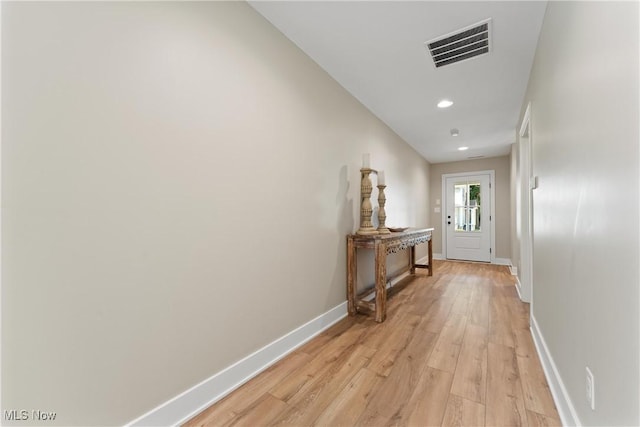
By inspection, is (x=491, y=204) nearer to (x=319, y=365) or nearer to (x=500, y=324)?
(x=500, y=324)

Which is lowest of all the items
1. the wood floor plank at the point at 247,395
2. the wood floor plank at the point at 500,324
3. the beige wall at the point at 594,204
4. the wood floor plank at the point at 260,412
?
the wood floor plank at the point at 500,324

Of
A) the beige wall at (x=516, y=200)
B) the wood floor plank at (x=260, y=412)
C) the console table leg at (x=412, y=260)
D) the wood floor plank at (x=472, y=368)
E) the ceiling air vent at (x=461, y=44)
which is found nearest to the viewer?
the wood floor plank at (x=260, y=412)

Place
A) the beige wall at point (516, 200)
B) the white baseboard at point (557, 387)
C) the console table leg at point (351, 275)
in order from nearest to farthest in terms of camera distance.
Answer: the white baseboard at point (557, 387) < the console table leg at point (351, 275) < the beige wall at point (516, 200)

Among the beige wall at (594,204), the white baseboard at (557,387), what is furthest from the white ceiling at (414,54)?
the white baseboard at (557,387)

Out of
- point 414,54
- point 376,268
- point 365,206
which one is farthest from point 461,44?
point 376,268

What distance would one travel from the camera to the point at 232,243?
1.55 metres

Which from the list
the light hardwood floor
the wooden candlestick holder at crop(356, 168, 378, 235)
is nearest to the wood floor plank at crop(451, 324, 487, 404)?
the light hardwood floor

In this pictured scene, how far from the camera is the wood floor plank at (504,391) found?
1.28 metres

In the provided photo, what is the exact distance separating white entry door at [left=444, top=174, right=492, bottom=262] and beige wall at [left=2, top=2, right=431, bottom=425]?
5198 mm

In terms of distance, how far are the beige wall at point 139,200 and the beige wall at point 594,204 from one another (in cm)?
157

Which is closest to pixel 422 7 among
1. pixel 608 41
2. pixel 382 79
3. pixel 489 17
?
pixel 489 17

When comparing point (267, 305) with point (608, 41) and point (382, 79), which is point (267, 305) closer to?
point (608, 41)

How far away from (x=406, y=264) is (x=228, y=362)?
360 centimetres

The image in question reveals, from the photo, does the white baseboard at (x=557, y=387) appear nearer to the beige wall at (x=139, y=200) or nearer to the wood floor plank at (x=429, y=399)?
the wood floor plank at (x=429, y=399)
